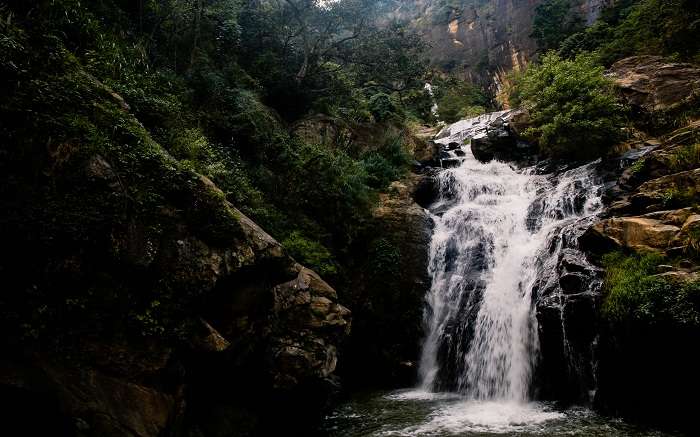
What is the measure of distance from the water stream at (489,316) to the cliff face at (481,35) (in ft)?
94.6

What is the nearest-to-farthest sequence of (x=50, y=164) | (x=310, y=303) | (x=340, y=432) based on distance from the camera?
(x=50, y=164) → (x=340, y=432) → (x=310, y=303)

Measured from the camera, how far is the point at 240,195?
1049cm

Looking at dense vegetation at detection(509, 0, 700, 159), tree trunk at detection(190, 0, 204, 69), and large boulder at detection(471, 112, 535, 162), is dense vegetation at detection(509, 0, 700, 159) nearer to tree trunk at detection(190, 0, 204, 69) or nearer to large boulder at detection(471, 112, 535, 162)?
large boulder at detection(471, 112, 535, 162)

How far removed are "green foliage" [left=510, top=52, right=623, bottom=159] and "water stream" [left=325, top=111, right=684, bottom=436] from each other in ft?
4.03

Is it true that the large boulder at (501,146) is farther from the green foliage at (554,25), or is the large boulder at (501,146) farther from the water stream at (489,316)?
the green foliage at (554,25)

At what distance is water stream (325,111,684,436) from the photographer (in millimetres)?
8242

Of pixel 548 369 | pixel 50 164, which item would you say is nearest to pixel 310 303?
pixel 50 164

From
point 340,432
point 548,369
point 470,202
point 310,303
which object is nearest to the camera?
point 340,432

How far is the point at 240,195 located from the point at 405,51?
14.1 meters

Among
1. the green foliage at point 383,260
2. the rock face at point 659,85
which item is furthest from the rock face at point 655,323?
the green foliage at point 383,260

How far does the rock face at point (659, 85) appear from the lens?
1608 centimetres

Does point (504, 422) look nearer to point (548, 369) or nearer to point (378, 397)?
point (548, 369)

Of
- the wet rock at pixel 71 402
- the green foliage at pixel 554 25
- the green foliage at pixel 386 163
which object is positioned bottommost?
the wet rock at pixel 71 402

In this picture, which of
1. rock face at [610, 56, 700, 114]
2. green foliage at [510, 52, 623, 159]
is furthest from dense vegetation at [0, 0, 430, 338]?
rock face at [610, 56, 700, 114]
